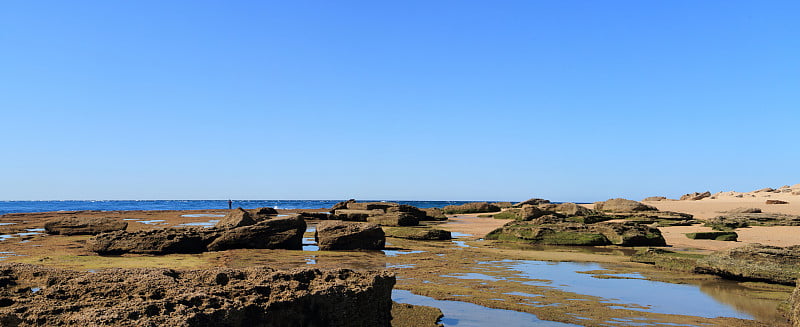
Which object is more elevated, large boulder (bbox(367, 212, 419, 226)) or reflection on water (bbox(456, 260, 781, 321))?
large boulder (bbox(367, 212, 419, 226))

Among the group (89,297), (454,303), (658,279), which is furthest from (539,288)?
(89,297)

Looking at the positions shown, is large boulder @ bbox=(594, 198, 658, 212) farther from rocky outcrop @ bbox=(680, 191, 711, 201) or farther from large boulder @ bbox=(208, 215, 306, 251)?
rocky outcrop @ bbox=(680, 191, 711, 201)

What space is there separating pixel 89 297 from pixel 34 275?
1.54 m

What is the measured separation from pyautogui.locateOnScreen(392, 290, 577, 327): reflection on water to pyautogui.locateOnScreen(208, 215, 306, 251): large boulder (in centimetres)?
802

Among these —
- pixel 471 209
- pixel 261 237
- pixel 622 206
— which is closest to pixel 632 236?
pixel 261 237

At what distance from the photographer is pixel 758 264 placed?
10172 millimetres

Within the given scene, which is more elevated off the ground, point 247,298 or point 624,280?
point 247,298

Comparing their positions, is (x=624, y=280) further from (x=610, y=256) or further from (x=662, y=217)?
(x=662, y=217)

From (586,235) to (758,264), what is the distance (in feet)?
25.0

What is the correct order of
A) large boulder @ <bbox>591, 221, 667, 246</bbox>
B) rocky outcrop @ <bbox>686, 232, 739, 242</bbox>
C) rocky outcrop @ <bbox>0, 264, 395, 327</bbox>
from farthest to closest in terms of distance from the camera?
rocky outcrop @ <bbox>686, 232, 739, 242</bbox>
large boulder @ <bbox>591, 221, 667, 246</bbox>
rocky outcrop @ <bbox>0, 264, 395, 327</bbox>

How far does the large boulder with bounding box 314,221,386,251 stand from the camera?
51.0ft

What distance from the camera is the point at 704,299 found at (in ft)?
28.1

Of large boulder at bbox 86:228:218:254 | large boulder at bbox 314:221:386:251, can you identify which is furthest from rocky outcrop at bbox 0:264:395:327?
large boulder at bbox 314:221:386:251

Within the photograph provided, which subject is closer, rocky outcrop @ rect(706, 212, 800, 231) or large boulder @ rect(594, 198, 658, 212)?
rocky outcrop @ rect(706, 212, 800, 231)
